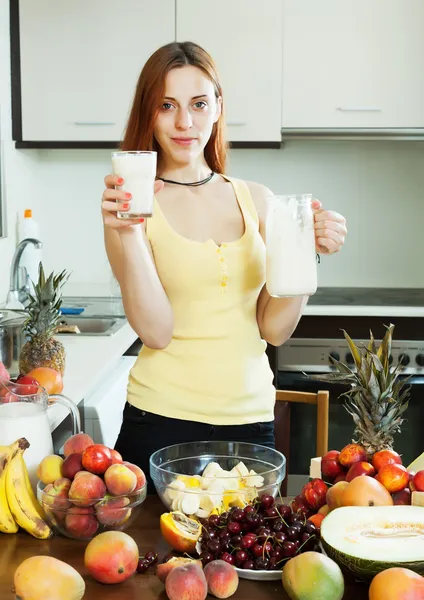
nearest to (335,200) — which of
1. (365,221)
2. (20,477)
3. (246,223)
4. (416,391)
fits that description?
(365,221)

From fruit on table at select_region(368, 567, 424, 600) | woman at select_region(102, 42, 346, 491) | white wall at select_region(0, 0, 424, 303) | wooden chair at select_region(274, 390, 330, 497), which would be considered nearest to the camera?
fruit on table at select_region(368, 567, 424, 600)

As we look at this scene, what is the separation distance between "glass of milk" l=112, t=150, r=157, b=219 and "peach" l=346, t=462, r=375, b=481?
0.53 m

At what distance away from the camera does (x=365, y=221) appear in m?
3.83

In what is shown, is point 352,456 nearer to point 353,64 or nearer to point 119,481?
point 119,481

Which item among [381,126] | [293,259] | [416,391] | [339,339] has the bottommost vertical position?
[416,391]

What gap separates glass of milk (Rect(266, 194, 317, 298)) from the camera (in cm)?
137

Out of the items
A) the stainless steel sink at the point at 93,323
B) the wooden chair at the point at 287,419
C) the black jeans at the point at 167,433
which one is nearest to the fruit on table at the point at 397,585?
the black jeans at the point at 167,433

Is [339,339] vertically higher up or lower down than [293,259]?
lower down

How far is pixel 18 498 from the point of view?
49.3 inches

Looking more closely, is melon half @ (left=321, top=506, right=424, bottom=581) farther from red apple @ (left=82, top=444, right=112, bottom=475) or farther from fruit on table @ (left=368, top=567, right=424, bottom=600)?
red apple @ (left=82, top=444, right=112, bottom=475)

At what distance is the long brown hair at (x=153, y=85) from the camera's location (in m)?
1.82

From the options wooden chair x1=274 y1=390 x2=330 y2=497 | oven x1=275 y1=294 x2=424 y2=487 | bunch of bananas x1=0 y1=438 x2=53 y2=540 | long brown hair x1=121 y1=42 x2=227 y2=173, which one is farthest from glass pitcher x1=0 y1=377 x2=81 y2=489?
oven x1=275 y1=294 x2=424 y2=487

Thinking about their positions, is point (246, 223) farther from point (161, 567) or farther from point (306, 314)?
point (306, 314)

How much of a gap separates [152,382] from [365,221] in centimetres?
224
